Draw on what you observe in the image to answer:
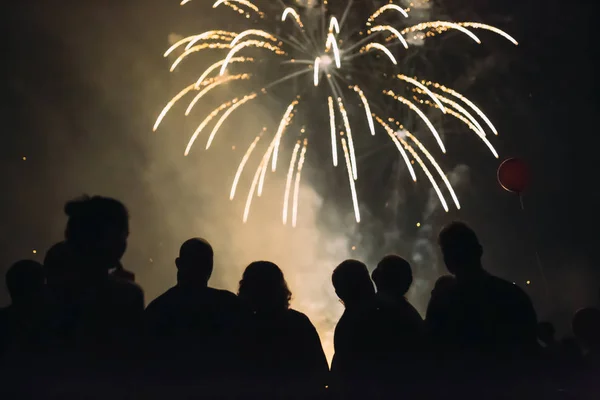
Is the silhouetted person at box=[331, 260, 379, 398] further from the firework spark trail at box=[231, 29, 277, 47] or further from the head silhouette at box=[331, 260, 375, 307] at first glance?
the firework spark trail at box=[231, 29, 277, 47]

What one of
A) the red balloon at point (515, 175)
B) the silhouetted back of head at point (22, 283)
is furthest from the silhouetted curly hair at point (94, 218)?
the red balloon at point (515, 175)

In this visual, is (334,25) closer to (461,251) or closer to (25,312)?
(461,251)

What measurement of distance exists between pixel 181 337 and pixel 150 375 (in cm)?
19

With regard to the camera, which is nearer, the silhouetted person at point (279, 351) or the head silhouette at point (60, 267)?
the head silhouette at point (60, 267)

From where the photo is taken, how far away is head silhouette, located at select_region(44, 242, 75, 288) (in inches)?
80.9

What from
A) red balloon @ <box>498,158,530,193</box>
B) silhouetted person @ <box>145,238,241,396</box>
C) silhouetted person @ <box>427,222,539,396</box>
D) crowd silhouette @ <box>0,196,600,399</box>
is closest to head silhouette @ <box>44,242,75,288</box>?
crowd silhouette @ <box>0,196,600,399</box>

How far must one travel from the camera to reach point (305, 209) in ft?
44.8

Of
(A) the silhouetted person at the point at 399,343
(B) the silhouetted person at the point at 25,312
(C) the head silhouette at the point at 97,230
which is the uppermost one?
(C) the head silhouette at the point at 97,230

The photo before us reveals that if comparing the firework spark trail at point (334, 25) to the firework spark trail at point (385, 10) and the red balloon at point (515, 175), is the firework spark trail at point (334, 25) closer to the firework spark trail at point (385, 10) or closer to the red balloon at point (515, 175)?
the firework spark trail at point (385, 10)

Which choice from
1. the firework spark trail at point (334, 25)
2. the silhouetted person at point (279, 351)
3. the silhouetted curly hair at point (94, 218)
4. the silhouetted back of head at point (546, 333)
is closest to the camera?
the silhouetted curly hair at point (94, 218)

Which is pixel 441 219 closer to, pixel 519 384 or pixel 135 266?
pixel 135 266

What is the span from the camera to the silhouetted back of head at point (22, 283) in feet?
7.70

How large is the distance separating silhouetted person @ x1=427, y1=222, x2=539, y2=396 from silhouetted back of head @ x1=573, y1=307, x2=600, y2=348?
0.65 metres

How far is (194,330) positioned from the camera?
217 centimetres
